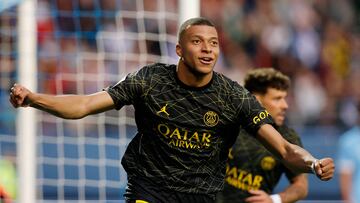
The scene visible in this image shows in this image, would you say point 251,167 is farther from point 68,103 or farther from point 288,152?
point 68,103

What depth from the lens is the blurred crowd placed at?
12180 millimetres

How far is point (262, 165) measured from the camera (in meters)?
7.93

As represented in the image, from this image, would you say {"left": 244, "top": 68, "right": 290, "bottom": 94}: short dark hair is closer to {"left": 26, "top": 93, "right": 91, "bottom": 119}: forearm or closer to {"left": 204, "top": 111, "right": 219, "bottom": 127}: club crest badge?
{"left": 204, "top": 111, "right": 219, "bottom": 127}: club crest badge

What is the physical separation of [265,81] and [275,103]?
23 centimetres

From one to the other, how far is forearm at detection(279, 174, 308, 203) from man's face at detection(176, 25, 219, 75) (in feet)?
5.47

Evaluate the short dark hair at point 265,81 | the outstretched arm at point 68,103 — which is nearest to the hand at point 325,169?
the outstretched arm at point 68,103

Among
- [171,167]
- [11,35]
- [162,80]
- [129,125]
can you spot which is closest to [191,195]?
[171,167]

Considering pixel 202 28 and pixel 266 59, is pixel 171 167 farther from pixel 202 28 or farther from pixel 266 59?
pixel 266 59

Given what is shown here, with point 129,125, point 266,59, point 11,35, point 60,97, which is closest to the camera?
point 60,97

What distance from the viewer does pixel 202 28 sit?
21.3ft

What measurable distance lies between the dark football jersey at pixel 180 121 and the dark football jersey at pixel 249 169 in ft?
4.22

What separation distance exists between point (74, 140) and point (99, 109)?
5531 mm

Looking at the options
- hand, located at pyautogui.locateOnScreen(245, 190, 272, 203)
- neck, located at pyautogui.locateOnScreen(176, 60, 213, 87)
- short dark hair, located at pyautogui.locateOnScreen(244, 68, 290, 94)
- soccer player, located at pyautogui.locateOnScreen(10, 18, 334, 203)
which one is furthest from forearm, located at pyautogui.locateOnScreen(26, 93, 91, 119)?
short dark hair, located at pyautogui.locateOnScreen(244, 68, 290, 94)

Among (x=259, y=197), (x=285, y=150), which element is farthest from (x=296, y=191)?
(x=285, y=150)
